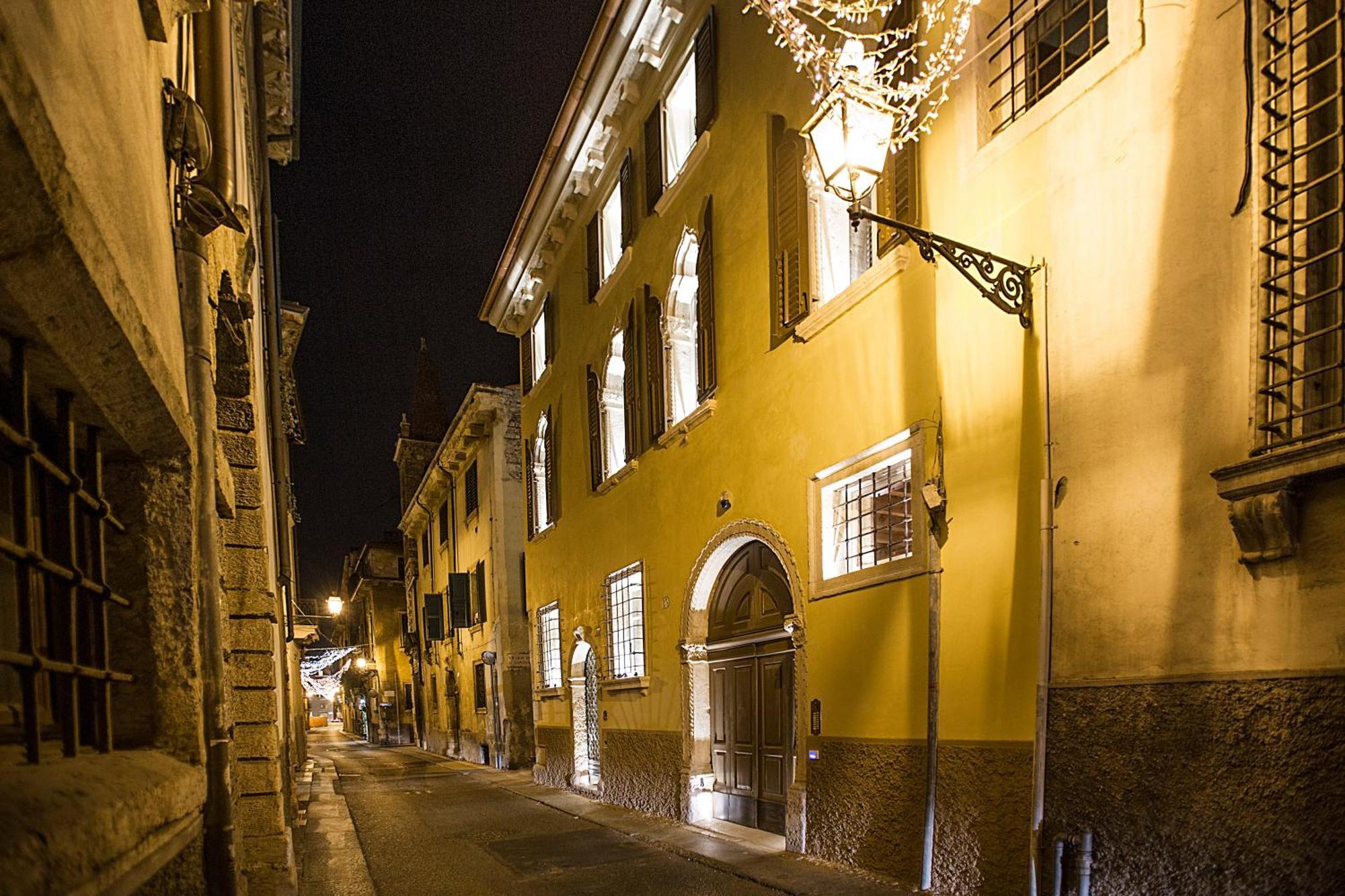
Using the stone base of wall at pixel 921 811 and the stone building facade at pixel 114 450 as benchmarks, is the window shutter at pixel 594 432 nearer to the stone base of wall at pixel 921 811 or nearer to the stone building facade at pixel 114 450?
the stone base of wall at pixel 921 811

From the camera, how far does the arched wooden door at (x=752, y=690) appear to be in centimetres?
1000

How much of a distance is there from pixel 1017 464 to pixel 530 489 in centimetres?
1484

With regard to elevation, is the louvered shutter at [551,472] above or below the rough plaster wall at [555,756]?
above

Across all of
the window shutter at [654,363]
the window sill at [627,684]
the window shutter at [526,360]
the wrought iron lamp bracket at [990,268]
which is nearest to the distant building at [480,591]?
the window shutter at [526,360]

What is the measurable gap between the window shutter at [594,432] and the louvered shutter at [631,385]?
1.24 m

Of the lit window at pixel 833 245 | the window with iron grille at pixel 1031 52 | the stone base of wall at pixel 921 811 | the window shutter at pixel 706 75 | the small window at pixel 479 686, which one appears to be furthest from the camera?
the small window at pixel 479 686

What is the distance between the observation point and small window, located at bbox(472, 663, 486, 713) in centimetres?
2558

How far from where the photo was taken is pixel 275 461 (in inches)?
488

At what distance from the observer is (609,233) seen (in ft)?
51.5

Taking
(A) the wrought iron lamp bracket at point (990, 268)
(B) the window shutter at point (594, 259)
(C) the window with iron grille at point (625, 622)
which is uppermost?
(B) the window shutter at point (594, 259)

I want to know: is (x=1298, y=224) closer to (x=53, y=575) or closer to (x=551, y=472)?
(x=53, y=575)

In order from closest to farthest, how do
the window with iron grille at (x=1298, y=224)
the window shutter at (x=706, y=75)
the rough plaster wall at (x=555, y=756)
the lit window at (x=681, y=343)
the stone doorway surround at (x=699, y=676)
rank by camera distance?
the window with iron grille at (x=1298, y=224)
the stone doorway surround at (x=699, y=676)
the window shutter at (x=706, y=75)
the lit window at (x=681, y=343)
the rough plaster wall at (x=555, y=756)

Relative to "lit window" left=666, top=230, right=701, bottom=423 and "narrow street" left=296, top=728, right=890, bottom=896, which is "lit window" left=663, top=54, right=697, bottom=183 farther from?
"narrow street" left=296, top=728, right=890, bottom=896

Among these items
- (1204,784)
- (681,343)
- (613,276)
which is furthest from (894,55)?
(613,276)
